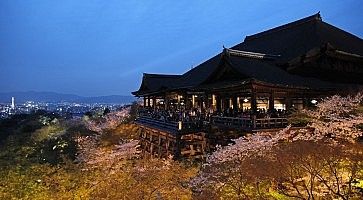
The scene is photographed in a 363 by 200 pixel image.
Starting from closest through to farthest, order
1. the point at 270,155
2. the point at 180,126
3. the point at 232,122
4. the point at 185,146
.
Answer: the point at 270,155 < the point at 232,122 < the point at 180,126 < the point at 185,146

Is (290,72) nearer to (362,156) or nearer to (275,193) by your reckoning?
(362,156)

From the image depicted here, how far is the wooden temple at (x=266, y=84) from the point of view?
18406 mm

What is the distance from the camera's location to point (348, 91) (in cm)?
2059

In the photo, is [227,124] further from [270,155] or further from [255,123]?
[270,155]

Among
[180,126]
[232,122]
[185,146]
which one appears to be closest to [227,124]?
[232,122]

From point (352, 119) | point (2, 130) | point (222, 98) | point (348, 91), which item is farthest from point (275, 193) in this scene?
point (2, 130)

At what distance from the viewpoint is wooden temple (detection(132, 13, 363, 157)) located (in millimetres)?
18406

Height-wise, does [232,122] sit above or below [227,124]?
above

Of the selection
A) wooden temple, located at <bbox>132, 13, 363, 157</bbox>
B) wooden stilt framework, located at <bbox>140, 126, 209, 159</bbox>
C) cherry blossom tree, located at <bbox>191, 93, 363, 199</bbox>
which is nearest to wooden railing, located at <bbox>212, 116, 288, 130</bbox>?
wooden temple, located at <bbox>132, 13, 363, 157</bbox>

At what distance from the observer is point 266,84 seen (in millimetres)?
17406

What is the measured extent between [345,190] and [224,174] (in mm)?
4331

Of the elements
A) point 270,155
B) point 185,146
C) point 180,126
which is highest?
point 180,126

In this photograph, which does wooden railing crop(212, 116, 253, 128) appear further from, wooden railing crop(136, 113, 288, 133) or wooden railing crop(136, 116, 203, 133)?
wooden railing crop(136, 116, 203, 133)

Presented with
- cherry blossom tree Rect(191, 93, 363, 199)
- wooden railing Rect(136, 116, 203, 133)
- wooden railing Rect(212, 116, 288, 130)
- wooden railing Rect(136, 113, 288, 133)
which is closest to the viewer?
cherry blossom tree Rect(191, 93, 363, 199)
